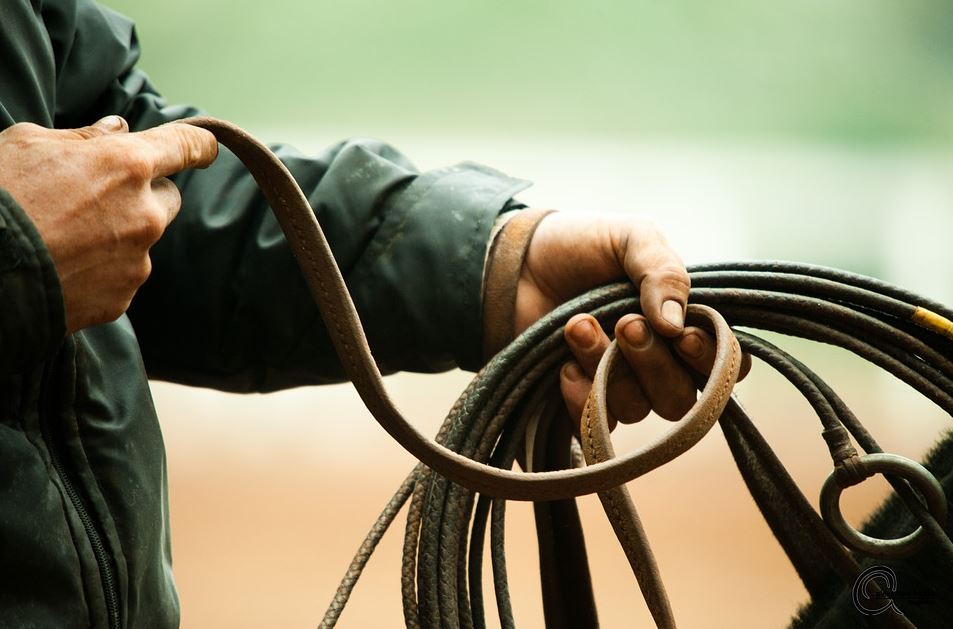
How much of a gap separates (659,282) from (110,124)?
449 mm

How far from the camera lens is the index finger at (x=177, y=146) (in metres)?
0.63

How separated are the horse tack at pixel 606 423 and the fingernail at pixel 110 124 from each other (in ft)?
0.20

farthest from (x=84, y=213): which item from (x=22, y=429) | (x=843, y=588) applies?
(x=843, y=588)

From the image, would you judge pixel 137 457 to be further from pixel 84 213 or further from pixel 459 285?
pixel 459 285

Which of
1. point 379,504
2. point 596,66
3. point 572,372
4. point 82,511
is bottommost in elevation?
point 379,504

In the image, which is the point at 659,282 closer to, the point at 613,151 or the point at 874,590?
the point at 874,590

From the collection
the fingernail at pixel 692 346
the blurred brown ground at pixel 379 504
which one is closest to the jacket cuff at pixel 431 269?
the fingernail at pixel 692 346

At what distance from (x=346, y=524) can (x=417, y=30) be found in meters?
0.94

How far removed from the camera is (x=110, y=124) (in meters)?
0.66

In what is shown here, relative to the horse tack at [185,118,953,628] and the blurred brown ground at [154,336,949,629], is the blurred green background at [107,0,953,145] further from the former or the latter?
the horse tack at [185,118,953,628]

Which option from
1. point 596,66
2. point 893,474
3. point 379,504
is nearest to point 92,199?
point 893,474

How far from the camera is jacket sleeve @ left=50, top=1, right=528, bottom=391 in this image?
932 millimetres

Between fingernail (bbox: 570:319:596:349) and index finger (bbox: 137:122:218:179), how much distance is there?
337 millimetres

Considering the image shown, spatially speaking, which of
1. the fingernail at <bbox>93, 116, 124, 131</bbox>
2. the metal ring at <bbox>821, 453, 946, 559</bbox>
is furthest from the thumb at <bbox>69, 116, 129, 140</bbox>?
the metal ring at <bbox>821, 453, 946, 559</bbox>
